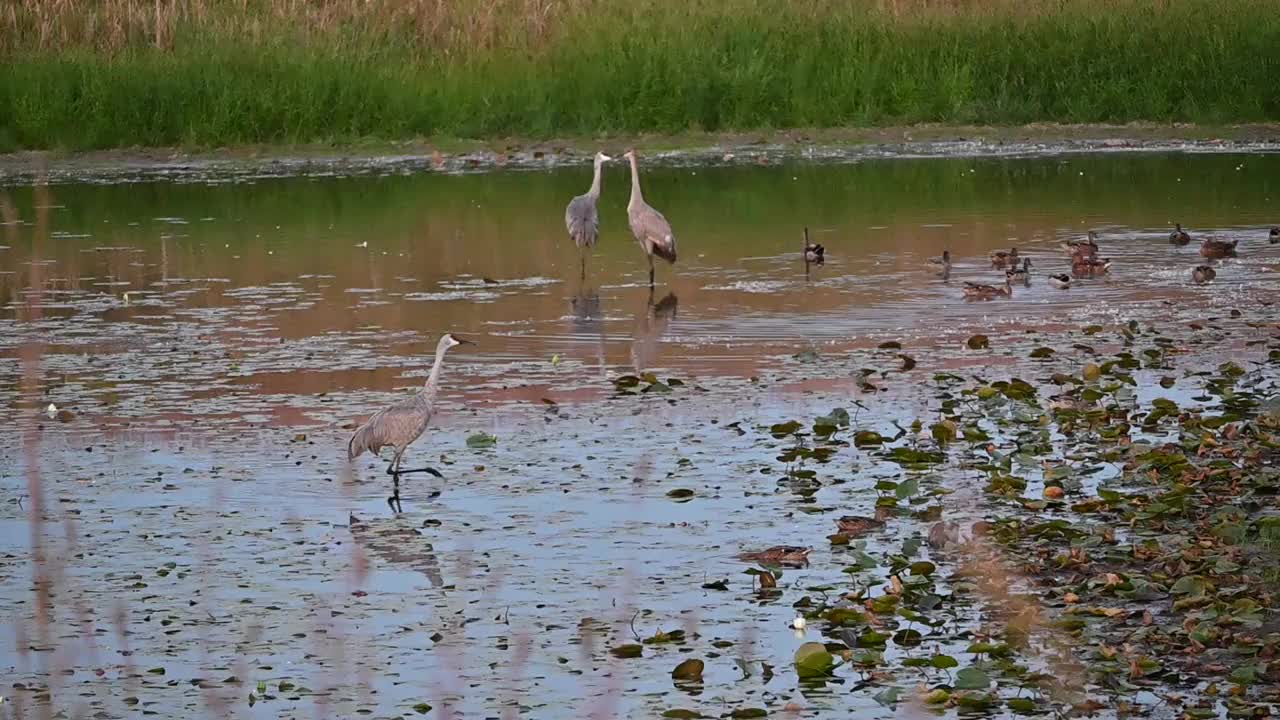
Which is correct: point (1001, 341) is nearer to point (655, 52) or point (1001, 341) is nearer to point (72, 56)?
point (655, 52)

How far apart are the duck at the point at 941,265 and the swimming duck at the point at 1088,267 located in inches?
38.8

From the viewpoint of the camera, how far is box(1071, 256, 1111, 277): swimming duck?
16703 mm

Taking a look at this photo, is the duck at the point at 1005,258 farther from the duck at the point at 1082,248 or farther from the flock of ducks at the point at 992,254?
the duck at the point at 1082,248

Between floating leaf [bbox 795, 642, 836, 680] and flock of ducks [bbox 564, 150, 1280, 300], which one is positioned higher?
flock of ducks [bbox 564, 150, 1280, 300]

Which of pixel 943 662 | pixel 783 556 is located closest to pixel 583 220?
pixel 783 556

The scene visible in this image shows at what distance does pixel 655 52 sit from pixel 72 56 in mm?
7548

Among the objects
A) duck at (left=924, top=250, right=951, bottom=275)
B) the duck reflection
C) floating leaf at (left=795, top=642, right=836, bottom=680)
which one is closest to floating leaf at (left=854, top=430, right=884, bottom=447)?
the duck reflection

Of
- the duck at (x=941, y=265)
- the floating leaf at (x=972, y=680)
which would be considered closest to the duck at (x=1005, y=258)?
the duck at (x=941, y=265)

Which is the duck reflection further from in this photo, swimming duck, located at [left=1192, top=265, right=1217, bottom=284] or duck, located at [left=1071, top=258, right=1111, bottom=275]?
swimming duck, located at [left=1192, top=265, right=1217, bottom=284]

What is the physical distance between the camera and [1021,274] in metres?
16.7

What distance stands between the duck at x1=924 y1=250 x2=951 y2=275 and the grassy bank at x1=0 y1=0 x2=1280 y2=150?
10.3 m

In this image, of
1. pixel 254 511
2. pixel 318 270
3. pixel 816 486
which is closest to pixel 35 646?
pixel 254 511

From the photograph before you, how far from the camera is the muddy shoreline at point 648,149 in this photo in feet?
85.3

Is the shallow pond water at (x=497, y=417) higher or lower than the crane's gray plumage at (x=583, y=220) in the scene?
lower
